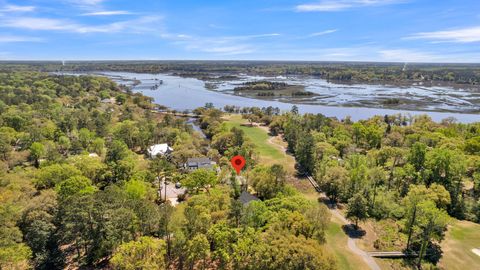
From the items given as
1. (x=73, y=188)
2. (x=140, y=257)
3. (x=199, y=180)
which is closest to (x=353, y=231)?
(x=199, y=180)

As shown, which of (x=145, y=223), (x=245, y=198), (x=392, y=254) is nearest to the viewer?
(x=145, y=223)

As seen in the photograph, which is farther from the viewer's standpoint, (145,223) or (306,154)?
(306,154)

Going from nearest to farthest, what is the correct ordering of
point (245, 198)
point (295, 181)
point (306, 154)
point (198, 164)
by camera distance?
point (245, 198)
point (295, 181)
point (198, 164)
point (306, 154)

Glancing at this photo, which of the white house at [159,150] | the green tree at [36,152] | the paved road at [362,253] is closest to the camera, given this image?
the paved road at [362,253]

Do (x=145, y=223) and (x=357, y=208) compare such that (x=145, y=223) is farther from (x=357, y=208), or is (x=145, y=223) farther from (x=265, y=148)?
(x=265, y=148)

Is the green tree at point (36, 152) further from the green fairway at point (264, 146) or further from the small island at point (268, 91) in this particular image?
the small island at point (268, 91)

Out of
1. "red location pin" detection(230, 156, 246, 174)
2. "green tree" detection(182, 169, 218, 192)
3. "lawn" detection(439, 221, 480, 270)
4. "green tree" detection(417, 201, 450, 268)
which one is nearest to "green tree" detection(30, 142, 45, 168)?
"green tree" detection(182, 169, 218, 192)

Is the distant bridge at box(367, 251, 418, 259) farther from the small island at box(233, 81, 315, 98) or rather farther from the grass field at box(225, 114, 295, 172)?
the small island at box(233, 81, 315, 98)

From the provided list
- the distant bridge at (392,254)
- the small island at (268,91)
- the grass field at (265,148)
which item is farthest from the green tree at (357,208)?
the small island at (268,91)
